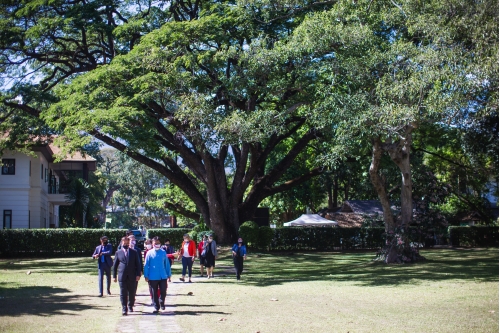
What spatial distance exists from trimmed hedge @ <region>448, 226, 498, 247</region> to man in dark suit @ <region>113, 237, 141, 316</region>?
34.2 metres

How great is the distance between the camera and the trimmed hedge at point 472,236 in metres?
42.5

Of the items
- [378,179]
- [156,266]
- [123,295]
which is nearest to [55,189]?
[378,179]

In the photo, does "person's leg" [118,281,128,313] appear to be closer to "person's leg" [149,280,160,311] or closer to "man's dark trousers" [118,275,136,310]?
"man's dark trousers" [118,275,136,310]

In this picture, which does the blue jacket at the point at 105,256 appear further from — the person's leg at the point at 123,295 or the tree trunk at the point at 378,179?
the tree trunk at the point at 378,179

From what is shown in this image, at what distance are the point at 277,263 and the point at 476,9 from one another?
17.5 m

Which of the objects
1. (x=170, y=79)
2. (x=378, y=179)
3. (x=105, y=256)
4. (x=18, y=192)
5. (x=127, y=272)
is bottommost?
(x=127, y=272)

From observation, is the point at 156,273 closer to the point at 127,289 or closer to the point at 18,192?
the point at 127,289

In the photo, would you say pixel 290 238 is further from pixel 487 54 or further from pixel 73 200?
pixel 487 54

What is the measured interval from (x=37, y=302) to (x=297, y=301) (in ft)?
21.4

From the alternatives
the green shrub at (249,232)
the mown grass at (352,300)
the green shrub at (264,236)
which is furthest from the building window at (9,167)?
the mown grass at (352,300)

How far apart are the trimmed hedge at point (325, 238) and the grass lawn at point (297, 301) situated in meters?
13.3

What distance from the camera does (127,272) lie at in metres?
12.8

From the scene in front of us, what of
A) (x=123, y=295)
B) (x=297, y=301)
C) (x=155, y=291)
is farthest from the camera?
(x=297, y=301)

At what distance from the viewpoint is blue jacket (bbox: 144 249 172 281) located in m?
13.0
